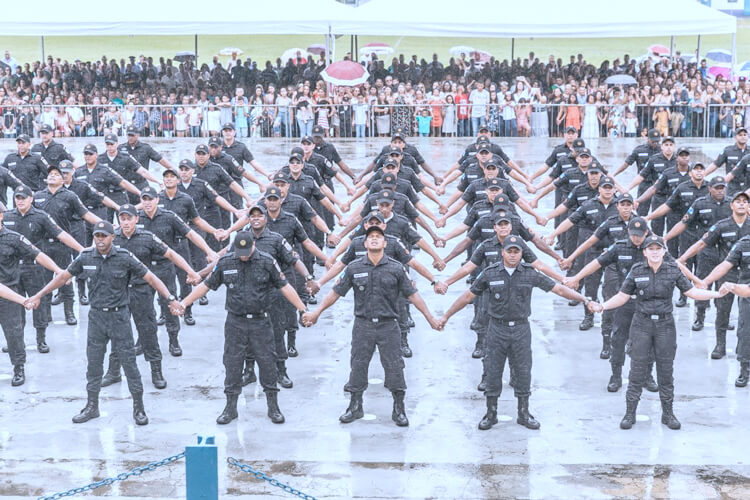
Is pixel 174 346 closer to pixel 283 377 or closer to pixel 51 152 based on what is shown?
pixel 283 377

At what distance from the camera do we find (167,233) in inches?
485

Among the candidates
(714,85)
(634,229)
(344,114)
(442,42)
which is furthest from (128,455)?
(442,42)

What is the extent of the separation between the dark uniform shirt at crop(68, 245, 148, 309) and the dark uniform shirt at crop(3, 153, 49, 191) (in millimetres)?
6281

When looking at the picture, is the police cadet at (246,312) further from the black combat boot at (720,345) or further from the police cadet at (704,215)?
the police cadet at (704,215)

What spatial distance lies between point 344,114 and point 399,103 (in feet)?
4.41

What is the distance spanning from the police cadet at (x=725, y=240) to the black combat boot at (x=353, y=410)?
403 cm

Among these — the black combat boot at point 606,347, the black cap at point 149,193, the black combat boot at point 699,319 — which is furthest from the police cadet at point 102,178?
the black combat boot at point 699,319

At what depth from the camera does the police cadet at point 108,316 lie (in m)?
10.2

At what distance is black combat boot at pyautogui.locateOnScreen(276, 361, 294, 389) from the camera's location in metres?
11.4

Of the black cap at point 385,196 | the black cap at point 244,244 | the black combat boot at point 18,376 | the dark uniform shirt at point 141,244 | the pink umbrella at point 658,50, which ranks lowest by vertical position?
the black combat boot at point 18,376

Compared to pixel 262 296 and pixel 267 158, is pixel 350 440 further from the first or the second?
pixel 267 158


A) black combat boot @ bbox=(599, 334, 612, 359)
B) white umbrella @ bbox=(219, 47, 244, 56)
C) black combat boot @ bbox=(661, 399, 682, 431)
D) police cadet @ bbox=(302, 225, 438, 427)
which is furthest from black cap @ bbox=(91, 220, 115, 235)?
white umbrella @ bbox=(219, 47, 244, 56)

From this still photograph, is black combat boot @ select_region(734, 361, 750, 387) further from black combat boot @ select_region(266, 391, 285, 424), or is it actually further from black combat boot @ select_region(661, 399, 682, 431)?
black combat boot @ select_region(266, 391, 285, 424)

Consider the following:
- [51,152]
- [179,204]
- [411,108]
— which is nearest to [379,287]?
[179,204]
